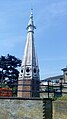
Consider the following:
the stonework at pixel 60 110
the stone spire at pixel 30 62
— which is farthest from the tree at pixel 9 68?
the stonework at pixel 60 110

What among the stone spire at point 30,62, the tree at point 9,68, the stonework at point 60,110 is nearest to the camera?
the stonework at point 60,110

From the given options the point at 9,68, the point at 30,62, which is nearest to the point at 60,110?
the point at 30,62

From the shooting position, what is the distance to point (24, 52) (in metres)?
31.6

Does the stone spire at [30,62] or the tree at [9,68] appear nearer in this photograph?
the stone spire at [30,62]

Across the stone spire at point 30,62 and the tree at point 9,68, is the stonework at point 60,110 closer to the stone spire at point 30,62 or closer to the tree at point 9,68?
the stone spire at point 30,62

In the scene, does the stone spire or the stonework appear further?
the stone spire

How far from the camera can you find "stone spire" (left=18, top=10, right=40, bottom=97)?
98.6 feet

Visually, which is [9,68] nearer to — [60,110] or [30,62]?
[30,62]

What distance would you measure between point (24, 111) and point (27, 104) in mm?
527

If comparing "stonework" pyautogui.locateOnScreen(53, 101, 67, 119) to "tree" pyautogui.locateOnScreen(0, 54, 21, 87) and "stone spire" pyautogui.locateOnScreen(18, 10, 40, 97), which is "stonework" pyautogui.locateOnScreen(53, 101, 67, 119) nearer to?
"stone spire" pyautogui.locateOnScreen(18, 10, 40, 97)

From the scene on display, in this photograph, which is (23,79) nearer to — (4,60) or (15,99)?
(15,99)

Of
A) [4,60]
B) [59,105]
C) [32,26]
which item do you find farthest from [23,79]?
[4,60]

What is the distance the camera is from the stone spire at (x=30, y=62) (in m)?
30.1

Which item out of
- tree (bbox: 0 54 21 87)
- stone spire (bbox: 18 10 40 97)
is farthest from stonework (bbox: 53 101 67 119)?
tree (bbox: 0 54 21 87)
